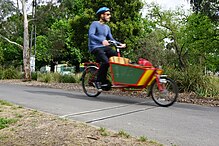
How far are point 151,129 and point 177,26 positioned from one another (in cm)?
3261

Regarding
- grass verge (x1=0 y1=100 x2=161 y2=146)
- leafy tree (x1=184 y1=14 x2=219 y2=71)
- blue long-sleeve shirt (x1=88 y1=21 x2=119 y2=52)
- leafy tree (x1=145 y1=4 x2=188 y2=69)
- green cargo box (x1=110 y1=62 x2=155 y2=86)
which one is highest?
leafy tree (x1=145 y1=4 x2=188 y2=69)

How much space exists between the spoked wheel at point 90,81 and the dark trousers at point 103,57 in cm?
38

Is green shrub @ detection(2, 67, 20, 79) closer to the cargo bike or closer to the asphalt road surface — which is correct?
the asphalt road surface

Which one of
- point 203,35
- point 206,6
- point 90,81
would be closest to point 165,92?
point 90,81

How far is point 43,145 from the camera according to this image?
3.49m

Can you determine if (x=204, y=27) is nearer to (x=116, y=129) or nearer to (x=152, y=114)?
(x=152, y=114)

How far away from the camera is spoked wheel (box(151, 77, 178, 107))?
21.0 feet

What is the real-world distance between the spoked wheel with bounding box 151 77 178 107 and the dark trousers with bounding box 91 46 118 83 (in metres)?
1.26

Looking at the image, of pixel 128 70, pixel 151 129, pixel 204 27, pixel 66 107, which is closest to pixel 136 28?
pixel 204 27

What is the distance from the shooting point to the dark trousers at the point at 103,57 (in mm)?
6945

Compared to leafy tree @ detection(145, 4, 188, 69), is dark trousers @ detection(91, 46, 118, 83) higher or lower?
lower

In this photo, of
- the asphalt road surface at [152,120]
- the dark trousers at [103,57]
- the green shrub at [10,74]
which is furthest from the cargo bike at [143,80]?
the green shrub at [10,74]

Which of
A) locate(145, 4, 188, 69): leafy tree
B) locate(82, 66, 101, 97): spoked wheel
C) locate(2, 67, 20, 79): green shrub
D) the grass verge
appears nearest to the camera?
the grass verge

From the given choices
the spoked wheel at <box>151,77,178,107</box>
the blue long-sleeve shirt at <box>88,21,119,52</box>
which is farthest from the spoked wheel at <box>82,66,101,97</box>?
the spoked wheel at <box>151,77,178,107</box>
